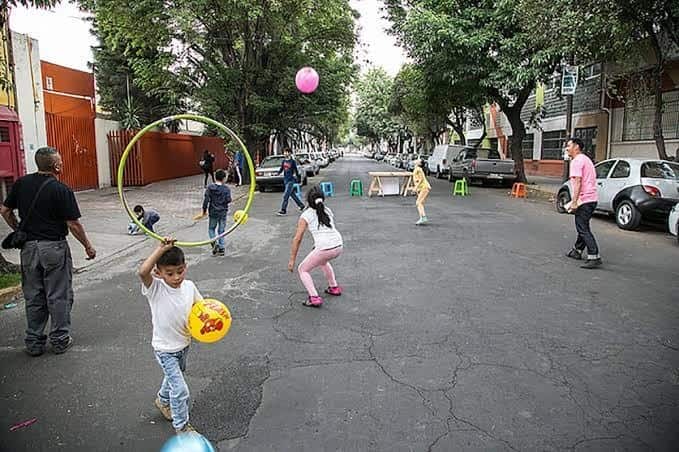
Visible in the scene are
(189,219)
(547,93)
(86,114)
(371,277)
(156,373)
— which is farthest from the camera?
(547,93)

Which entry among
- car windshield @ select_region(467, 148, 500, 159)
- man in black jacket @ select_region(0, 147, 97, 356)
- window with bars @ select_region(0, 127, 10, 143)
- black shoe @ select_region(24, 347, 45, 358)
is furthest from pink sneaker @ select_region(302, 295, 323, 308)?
car windshield @ select_region(467, 148, 500, 159)

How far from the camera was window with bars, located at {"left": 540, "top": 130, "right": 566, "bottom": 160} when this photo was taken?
27.4 metres

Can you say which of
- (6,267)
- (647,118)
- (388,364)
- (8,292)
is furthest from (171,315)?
(647,118)

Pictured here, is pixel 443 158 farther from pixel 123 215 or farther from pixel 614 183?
pixel 123 215

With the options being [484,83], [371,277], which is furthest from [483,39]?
[371,277]

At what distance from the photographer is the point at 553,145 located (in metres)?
28.5

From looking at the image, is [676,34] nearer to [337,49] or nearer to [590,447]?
[590,447]

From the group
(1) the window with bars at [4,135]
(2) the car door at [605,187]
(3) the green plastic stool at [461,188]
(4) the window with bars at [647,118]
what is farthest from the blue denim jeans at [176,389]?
(4) the window with bars at [647,118]

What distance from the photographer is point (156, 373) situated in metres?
4.30

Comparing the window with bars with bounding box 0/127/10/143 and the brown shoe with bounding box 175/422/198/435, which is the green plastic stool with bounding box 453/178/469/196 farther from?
the brown shoe with bounding box 175/422/198/435

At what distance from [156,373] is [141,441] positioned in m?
1.03

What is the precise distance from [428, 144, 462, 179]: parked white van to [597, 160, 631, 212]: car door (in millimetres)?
15757

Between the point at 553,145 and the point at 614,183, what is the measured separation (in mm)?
17606

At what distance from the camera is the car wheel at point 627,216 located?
1123cm
